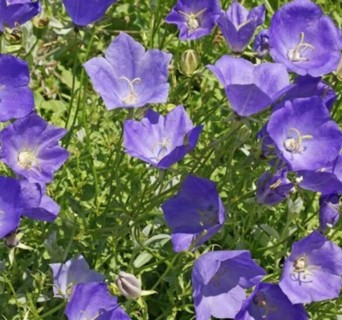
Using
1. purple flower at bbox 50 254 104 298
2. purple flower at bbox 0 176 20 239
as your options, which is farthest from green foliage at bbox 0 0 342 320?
purple flower at bbox 0 176 20 239

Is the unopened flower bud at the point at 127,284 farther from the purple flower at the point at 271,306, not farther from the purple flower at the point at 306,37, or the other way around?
the purple flower at the point at 306,37

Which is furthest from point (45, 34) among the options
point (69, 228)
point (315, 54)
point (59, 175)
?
point (315, 54)

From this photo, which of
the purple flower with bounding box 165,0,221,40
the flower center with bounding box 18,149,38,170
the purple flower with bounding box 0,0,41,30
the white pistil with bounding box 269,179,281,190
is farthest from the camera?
the purple flower with bounding box 165,0,221,40

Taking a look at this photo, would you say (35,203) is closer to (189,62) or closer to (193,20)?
(189,62)

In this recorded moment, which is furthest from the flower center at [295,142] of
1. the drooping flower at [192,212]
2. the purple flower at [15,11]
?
the purple flower at [15,11]

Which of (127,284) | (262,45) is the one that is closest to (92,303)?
(127,284)

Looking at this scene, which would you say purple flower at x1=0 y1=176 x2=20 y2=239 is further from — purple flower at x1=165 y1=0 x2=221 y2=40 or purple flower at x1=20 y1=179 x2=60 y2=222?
purple flower at x1=165 y1=0 x2=221 y2=40
